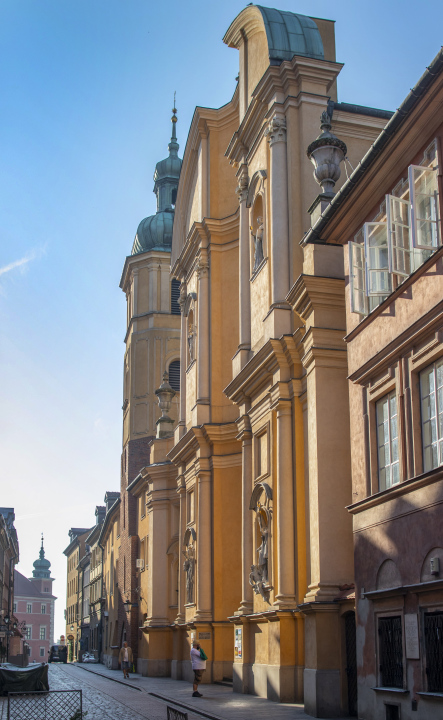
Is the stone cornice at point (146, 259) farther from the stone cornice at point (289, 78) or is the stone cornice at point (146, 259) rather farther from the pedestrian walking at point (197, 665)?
the pedestrian walking at point (197, 665)

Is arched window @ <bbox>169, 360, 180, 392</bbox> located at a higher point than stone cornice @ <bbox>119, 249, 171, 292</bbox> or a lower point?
lower

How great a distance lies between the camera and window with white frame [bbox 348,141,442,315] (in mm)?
13555

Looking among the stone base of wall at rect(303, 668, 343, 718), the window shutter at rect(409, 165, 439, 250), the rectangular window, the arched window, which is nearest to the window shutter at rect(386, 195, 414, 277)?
the window shutter at rect(409, 165, 439, 250)

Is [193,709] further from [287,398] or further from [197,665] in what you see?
[287,398]

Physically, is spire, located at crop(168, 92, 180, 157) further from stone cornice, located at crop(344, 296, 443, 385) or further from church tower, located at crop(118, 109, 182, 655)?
stone cornice, located at crop(344, 296, 443, 385)

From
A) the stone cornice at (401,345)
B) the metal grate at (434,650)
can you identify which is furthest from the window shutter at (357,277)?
the metal grate at (434,650)

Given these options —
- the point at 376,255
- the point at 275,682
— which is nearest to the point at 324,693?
the point at 275,682

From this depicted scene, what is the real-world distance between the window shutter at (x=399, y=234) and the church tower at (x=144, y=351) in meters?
32.4

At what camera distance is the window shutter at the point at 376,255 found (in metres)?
15.3

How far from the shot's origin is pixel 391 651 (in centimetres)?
1370

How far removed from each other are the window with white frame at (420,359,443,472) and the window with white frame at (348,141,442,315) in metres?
1.69

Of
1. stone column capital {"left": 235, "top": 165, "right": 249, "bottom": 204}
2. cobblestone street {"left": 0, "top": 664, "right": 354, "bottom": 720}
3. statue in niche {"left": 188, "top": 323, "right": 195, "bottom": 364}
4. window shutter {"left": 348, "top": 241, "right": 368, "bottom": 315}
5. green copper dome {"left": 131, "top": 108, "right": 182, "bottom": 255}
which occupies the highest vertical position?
green copper dome {"left": 131, "top": 108, "right": 182, "bottom": 255}

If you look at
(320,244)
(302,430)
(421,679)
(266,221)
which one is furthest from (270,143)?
(421,679)

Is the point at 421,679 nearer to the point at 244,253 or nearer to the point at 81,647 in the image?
the point at 244,253
